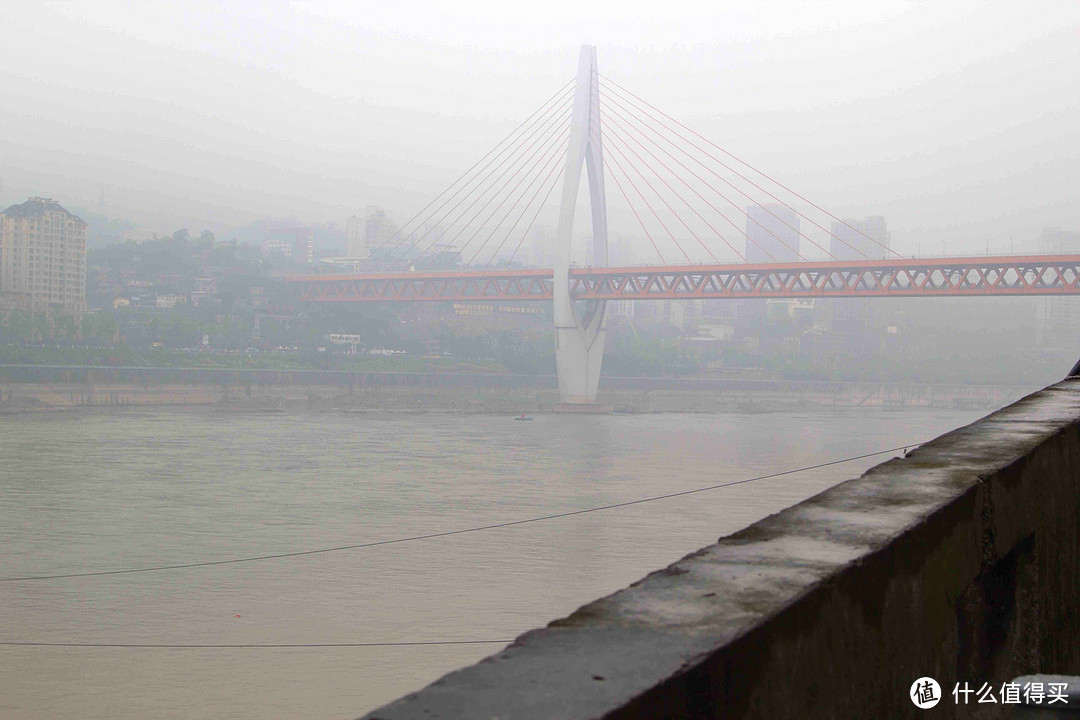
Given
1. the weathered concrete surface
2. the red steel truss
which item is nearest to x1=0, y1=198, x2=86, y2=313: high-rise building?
the red steel truss

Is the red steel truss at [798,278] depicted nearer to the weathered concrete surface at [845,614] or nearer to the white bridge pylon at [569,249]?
the white bridge pylon at [569,249]

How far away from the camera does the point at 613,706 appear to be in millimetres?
958

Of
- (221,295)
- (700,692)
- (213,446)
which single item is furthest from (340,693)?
(221,295)

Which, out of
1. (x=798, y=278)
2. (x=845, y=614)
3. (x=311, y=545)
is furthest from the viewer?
Result: (x=798, y=278)

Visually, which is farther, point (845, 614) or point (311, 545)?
point (311, 545)

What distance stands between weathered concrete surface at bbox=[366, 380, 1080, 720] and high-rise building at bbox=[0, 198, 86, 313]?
6339 cm

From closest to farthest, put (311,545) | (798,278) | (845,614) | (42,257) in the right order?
1. (845,614)
2. (311,545)
3. (798,278)
4. (42,257)

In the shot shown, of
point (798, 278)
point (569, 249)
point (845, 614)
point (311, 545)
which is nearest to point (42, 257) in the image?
point (569, 249)

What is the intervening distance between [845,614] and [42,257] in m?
68.1

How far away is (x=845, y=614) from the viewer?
1393 millimetres

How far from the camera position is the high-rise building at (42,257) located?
6091 cm

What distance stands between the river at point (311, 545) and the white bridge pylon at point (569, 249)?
10765mm

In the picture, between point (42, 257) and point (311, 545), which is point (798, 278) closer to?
point (311, 545)

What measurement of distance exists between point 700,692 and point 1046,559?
1.58 m
